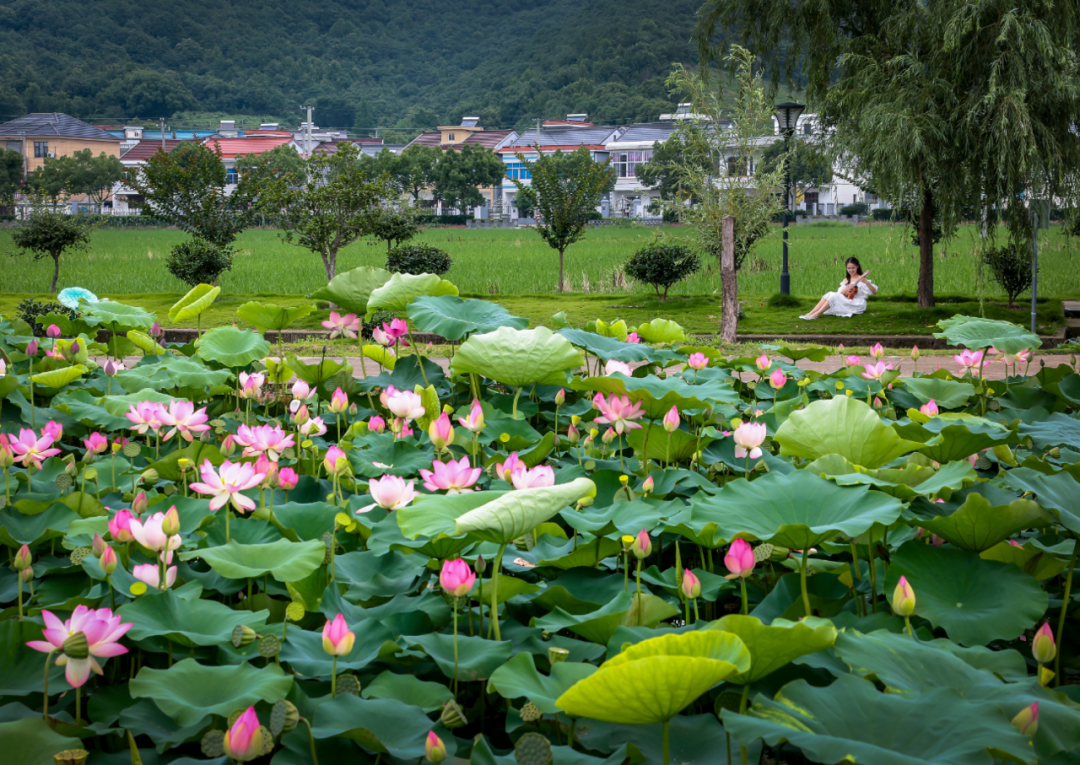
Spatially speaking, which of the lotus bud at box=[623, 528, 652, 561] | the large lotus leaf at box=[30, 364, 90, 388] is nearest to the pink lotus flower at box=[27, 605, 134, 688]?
the lotus bud at box=[623, 528, 652, 561]

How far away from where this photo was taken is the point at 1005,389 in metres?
2.50

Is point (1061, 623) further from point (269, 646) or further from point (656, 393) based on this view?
point (269, 646)

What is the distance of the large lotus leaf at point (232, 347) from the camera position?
2.40 meters

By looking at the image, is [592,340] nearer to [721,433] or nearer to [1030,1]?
[721,433]

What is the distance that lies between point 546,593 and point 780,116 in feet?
39.8

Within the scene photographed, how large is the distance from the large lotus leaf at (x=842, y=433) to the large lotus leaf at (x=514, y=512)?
26.8 inches

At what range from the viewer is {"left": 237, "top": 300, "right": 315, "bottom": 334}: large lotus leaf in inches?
105

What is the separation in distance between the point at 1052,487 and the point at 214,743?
1221 mm

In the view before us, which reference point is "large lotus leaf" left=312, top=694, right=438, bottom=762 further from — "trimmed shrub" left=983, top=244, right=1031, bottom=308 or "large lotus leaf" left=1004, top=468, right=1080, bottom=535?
"trimmed shrub" left=983, top=244, right=1031, bottom=308

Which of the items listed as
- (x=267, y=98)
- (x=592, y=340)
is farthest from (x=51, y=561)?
(x=267, y=98)

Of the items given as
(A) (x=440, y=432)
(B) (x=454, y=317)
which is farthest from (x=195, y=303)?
(A) (x=440, y=432)

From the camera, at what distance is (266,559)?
1234 millimetres

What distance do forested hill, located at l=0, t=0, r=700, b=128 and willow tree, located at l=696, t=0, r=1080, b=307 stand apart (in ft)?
249

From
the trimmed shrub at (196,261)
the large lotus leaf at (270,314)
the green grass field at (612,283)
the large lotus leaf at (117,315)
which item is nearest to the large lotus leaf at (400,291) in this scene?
the large lotus leaf at (270,314)
